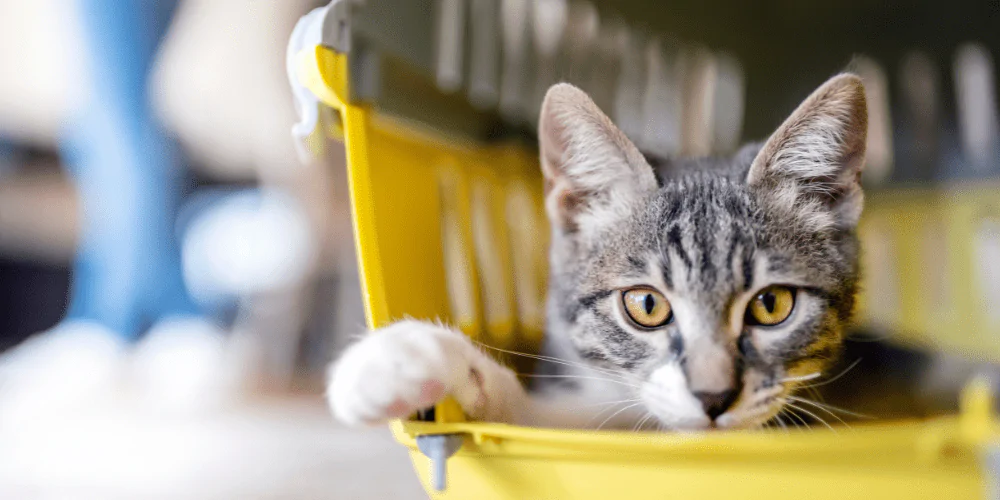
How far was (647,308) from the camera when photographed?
0.82 metres

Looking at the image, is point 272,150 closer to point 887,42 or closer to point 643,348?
point 643,348

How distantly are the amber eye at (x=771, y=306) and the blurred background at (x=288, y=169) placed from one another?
1.57 feet

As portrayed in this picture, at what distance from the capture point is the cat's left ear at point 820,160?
2.72 ft

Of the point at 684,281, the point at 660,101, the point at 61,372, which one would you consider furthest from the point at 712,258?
the point at 61,372

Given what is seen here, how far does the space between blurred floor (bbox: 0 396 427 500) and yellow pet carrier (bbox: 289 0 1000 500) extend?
0.38 meters

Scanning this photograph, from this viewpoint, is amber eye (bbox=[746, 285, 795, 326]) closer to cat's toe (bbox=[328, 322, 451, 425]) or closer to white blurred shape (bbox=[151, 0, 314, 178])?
cat's toe (bbox=[328, 322, 451, 425])

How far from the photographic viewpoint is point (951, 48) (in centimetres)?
203

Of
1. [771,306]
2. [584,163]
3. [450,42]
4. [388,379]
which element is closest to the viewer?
[388,379]

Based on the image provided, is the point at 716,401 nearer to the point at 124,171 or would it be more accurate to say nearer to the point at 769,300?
the point at 769,300

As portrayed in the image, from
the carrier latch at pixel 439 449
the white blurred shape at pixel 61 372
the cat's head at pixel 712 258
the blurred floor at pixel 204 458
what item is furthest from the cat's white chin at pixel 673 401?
the white blurred shape at pixel 61 372

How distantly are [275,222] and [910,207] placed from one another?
2.11 metres

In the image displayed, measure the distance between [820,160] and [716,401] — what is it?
0.38m

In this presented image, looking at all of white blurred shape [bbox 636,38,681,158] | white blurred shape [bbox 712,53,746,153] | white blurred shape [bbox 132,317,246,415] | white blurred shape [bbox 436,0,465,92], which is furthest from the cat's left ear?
white blurred shape [bbox 132,317,246,415]

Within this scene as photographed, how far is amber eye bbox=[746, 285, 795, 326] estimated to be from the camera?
0.80 meters
